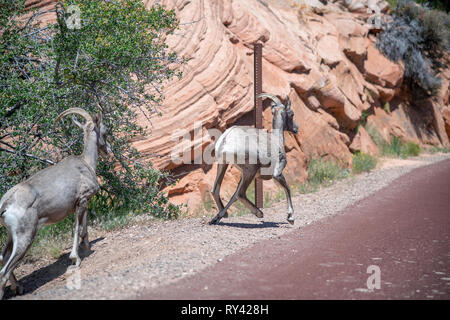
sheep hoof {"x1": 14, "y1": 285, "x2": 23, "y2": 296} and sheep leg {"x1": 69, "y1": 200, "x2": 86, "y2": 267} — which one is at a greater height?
sheep leg {"x1": 69, "y1": 200, "x2": 86, "y2": 267}

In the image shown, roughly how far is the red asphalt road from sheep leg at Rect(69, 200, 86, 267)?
214cm

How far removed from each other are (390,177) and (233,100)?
212 inches

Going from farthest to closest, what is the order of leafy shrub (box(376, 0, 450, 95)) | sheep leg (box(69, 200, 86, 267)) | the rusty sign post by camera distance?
leafy shrub (box(376, 0, 450, 95)), the rusty sign post, sheep leg (box(69, 200, 86, 267))

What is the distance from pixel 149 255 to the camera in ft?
20.6

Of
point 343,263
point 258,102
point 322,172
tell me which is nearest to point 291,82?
point 322,172

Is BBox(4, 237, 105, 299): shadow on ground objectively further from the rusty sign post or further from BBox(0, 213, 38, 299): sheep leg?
the rusty sign post

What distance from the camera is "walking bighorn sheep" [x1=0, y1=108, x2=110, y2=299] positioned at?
5.82m

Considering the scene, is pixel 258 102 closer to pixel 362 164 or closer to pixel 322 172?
pixel 322 172

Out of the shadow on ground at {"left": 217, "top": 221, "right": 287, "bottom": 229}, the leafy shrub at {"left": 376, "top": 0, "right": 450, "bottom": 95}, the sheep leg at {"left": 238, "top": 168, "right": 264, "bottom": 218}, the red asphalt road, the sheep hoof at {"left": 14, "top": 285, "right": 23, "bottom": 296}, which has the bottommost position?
the sheep hoof at {"left": 14, "top": 285, "right": 23, "bottom": 296}

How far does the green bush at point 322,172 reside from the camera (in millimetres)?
14250

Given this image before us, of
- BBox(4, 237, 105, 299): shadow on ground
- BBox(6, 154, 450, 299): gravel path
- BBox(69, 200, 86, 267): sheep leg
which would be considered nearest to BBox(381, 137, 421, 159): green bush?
BBox(6, 154, 450, 299): gravel path

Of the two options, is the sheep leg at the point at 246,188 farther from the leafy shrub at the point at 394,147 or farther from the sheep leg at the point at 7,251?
the leafy shrub at the point at 394,147

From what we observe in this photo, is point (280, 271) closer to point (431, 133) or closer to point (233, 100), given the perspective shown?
point (233, 100)
